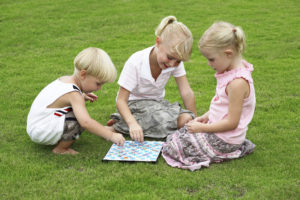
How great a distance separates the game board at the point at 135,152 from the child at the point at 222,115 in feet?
0.39

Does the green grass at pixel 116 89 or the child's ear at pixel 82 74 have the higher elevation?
the child's ear at pixel 82 74

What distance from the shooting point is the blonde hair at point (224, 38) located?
10.6 ft

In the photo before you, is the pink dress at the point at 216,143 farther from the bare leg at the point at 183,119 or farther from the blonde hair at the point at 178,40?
the bare leg at the point at 183,119

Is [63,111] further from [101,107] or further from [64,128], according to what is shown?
Result: [101,107]

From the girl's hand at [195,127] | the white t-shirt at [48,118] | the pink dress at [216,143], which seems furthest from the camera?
the white t-shirt at [48,118]

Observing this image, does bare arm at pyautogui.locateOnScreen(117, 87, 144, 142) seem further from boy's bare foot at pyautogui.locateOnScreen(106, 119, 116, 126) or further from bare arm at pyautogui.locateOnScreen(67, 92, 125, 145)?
boy's bare foot at pyautogui.locateOnScreen(106, 119, 116, 126)

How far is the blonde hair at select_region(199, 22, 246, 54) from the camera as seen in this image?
10.6ft

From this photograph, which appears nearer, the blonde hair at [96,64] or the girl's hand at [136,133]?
the blonde hair at [96,64]

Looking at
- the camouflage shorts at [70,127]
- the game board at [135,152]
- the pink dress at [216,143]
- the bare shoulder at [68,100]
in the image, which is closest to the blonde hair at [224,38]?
the pink dress at [216,143]

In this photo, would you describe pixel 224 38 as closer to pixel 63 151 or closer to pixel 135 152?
pixel 135 152

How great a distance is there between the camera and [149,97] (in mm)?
4414

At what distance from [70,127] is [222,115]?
1388mm

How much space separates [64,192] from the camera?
9.82ft

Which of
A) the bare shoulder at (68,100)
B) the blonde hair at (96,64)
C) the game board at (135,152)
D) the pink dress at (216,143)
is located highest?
the blonde hair at (96,64)
